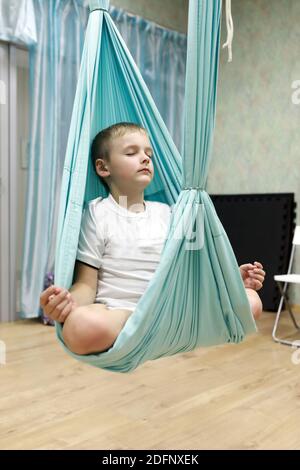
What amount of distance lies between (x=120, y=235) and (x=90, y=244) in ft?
0.28

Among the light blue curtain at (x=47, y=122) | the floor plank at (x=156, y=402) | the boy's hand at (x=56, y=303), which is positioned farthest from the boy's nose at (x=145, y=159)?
the light blue curtain at (x=47, y=122)

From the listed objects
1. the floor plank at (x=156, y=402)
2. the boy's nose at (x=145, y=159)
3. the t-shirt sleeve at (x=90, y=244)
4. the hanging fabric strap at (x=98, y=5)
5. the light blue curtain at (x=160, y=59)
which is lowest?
the floor plank at (x=156, y=402)

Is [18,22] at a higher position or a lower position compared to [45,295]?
higher

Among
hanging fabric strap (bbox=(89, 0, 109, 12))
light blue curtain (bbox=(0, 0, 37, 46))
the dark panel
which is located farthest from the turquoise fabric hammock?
the dark panel

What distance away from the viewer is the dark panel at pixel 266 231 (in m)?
3.48

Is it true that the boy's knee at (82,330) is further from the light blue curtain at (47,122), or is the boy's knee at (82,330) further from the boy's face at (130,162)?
the light blue curtain at (47,122)

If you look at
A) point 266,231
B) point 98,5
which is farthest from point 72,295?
point 266,231

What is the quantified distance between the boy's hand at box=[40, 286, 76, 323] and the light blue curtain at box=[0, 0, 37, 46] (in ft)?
7.06

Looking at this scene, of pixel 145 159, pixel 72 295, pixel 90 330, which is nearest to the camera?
pixel 90 330

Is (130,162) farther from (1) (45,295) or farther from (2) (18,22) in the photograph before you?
(2) (18,22)

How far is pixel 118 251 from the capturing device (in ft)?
4.44

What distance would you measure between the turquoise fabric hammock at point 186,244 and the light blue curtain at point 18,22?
5.24 ft

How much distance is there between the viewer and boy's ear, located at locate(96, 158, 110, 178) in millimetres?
1407

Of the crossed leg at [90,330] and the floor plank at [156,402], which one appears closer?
the crossed leg at [90,330]
